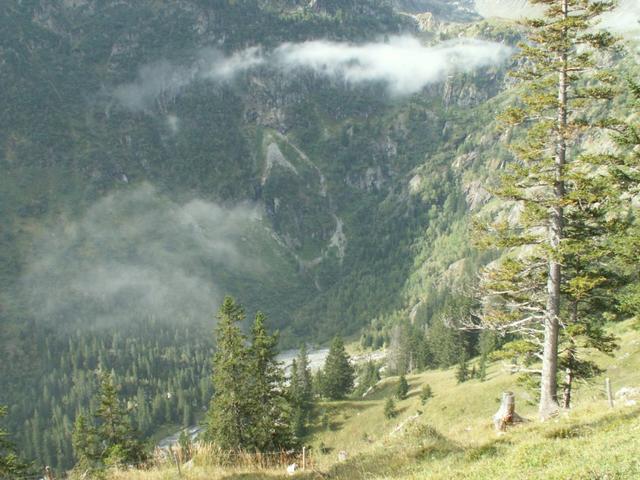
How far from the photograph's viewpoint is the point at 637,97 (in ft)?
88.0

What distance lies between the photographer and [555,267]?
81.8ft

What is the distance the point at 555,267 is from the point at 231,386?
26.7 meters

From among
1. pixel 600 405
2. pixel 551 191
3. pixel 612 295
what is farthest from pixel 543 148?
pixel 600 405

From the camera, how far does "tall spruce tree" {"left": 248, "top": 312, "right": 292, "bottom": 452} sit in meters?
40.6

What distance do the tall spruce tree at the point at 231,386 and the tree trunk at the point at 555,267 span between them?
77.1 ft

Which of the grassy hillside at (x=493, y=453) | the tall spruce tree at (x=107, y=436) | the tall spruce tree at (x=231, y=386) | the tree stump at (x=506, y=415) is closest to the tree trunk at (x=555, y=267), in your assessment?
the grassy hillside at (x=493, y=453)

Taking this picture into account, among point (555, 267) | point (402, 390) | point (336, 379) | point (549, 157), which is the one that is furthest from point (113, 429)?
point (336, 379)

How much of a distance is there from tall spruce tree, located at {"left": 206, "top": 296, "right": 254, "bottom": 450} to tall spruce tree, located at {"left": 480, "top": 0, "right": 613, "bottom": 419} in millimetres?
21555

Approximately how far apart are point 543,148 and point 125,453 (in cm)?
3936

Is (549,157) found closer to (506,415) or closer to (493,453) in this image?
(506,415)

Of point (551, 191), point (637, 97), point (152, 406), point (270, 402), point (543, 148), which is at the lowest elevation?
point (152, 406)

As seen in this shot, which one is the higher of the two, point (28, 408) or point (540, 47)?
point (540, 47)

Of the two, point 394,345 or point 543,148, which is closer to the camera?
point 543,148

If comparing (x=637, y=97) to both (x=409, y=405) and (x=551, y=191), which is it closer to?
(x=551, y=191)
